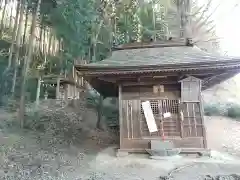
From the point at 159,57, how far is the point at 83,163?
3.90 m

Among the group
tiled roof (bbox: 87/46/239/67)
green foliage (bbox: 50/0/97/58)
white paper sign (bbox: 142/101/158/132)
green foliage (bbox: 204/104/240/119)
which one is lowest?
white paper sign (bbox: 142/101/158/132)

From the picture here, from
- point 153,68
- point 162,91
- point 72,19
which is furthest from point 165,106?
point 72,19

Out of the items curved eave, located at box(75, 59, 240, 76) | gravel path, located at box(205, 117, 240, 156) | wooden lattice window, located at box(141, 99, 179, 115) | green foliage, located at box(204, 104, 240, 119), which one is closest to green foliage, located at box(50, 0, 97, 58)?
curved eave, located at box(75, 59, 240, 76)

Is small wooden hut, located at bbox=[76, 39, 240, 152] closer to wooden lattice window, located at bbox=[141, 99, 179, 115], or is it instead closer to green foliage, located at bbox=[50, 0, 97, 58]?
wooden lattice window, located at bbox=[141, 99, 179, 115]

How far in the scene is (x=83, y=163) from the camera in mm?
7559

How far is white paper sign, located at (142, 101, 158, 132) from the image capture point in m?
8.14

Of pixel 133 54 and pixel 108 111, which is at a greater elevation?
pixel 133 54

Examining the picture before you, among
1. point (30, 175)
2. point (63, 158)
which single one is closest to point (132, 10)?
point (63, 158)

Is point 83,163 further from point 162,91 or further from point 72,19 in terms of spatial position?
point 72,19

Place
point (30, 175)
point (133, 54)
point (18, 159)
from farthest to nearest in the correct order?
point (133, 54)
point (18, 159)
point (30, 175)

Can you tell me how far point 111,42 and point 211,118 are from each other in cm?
692

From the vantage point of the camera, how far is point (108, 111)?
1381 cm

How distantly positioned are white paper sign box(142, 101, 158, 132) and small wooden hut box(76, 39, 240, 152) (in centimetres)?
11

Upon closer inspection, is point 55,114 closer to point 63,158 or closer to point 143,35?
point 63,158
